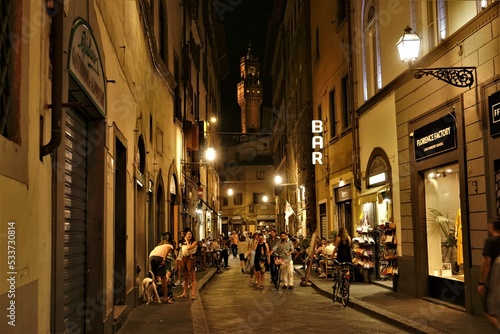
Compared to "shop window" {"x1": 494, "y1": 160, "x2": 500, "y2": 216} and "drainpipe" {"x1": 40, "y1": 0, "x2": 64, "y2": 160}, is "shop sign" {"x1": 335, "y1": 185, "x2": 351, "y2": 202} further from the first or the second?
"drainpipe" {"x1": 40, "y1": 0, "x2": 64, "y2": 160}

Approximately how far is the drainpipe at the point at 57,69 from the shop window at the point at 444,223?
9302mm

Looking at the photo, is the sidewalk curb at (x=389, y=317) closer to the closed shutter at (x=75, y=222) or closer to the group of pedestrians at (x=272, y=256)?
the group of pedestrians at (x=272, y=256)

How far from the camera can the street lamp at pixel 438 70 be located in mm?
11406

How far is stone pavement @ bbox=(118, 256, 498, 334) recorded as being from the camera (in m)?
10.4

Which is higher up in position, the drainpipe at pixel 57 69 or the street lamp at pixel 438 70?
the street lamp at pixel 438 70

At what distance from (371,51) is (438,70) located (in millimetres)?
7354

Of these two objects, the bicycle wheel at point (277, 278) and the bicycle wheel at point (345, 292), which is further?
the bicycle wheel at point (277, 278)

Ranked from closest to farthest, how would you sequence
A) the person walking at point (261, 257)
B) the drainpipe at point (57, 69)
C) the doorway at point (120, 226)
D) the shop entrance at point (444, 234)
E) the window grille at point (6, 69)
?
the window grille at point (6, 69) < the drainpipe at point (57, 69) < the doorway at point (120, 226) < the shop entrance at point (444, 234) < the person walking at point (261, 257)

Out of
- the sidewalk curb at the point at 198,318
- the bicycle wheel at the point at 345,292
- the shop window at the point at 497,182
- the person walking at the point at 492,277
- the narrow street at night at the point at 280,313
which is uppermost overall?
the shop window at the point at 497,182

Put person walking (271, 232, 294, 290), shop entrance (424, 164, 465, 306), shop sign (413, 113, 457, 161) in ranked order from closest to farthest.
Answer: shop sign (413, 113, 457, 161) < shop entrance (424, 164, 465, 306) < person walking (271, 232, 294, 290)

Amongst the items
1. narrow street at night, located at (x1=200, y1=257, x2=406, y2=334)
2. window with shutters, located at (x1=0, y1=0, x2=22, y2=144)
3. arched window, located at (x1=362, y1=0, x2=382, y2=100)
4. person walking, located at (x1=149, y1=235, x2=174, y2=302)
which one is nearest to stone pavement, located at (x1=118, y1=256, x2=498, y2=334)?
narrow street at night, located at (x1=200, y1=257, x2=406, y2=334)

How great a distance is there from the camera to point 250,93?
260 feet

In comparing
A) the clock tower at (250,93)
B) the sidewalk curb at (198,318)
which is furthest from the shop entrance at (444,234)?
the clock tower at (250,93)

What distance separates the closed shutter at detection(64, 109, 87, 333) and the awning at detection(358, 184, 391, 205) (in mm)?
10103
